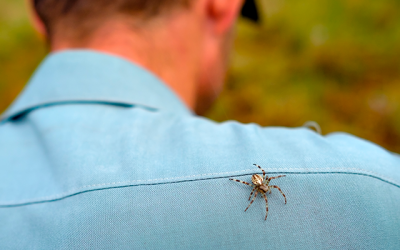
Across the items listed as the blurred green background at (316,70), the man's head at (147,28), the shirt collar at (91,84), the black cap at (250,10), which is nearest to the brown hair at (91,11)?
the man's head at (147,28)

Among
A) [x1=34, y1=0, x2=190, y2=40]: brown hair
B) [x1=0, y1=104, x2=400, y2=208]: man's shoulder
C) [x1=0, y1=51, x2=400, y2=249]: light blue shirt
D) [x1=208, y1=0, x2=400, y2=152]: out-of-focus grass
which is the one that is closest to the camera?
[x1=0, y1=51, x2=400, y2=249]: light blue shirt

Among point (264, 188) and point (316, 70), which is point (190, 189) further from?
point (316, 70)

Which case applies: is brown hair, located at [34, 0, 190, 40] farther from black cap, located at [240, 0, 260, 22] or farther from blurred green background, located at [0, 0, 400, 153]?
blurred green background, located at [0, 0, 400, 153]

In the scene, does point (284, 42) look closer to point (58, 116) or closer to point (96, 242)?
point (58, 116)

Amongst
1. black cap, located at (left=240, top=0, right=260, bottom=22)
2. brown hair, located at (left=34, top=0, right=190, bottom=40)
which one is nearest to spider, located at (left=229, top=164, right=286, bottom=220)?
brown hair, located at (left=34, top=0, right=190, bottom=40)

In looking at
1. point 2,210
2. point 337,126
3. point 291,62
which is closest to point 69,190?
point 2,210

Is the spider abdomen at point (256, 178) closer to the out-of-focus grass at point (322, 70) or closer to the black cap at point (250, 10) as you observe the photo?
the black cap at point (250, 10)
